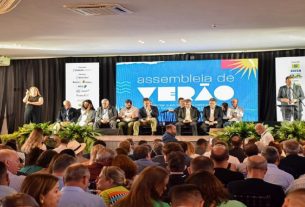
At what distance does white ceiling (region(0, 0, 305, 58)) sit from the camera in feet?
31.3

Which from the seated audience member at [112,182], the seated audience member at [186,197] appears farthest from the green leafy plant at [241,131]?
the seated audience member at [186,197]

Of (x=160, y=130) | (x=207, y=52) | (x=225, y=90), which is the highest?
(x=207, y=52)

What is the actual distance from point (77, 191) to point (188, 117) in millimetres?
10493

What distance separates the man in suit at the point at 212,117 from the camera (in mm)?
14008

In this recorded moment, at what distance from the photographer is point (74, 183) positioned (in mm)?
3900

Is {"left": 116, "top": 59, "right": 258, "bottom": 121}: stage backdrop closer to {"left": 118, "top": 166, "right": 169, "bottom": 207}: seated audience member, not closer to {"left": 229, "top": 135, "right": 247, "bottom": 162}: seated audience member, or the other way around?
{"left": 229, "top": 135, "right": 247, "bottom": 162}: seated audience member

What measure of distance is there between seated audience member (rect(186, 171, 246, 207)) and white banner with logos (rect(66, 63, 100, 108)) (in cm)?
1366

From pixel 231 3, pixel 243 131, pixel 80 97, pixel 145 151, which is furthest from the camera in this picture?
pixel 80 97

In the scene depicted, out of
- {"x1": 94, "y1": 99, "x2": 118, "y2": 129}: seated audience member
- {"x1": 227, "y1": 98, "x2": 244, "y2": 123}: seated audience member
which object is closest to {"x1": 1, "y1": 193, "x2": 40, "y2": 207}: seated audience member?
{"x1": 94, "y1": 99, "x2": 118, "y2": 129}: seated audience member

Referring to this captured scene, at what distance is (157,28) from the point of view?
39.3 ft

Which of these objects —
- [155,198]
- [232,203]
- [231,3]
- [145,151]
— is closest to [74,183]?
[155,198]

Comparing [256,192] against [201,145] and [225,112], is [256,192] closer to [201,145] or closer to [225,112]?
[201,145]

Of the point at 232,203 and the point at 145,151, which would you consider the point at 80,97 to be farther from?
the point at 232,203

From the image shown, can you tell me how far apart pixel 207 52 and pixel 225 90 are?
1341 mm
